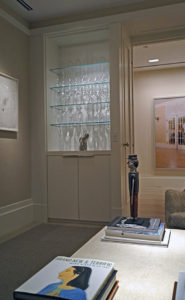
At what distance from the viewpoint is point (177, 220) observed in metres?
2.41

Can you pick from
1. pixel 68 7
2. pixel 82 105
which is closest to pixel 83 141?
pixel 82 105

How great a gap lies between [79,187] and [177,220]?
5.52 feet

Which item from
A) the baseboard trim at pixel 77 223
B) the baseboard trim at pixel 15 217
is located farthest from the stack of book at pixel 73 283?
the baseboard trim at pixel 77 223

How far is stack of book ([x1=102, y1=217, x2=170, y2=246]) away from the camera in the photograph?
4.57ft

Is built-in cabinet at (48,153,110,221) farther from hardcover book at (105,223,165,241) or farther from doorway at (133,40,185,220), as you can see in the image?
doorway at (133,40,185,220)

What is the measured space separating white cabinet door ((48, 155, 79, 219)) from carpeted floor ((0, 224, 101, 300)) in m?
0.20

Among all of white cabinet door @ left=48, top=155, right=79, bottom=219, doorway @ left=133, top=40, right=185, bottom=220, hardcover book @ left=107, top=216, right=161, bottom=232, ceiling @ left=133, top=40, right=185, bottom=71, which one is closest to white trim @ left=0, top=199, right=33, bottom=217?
white cabinet door @ left=48, top=155, right=79, bottom=219

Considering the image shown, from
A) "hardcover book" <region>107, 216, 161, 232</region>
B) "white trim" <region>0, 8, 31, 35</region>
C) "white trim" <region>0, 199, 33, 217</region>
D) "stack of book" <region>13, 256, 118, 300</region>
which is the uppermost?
"white trim" <region>0, 8, 31, 35</region>

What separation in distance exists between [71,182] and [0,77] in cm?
159

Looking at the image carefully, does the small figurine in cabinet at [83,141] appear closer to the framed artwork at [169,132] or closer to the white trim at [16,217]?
the white trim at [16,217]

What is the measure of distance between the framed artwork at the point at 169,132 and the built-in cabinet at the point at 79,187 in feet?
9.63

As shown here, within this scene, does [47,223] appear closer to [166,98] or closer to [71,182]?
[71,182]

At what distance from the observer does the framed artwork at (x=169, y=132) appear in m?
6.24

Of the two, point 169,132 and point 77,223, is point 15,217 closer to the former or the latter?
point 77,223
